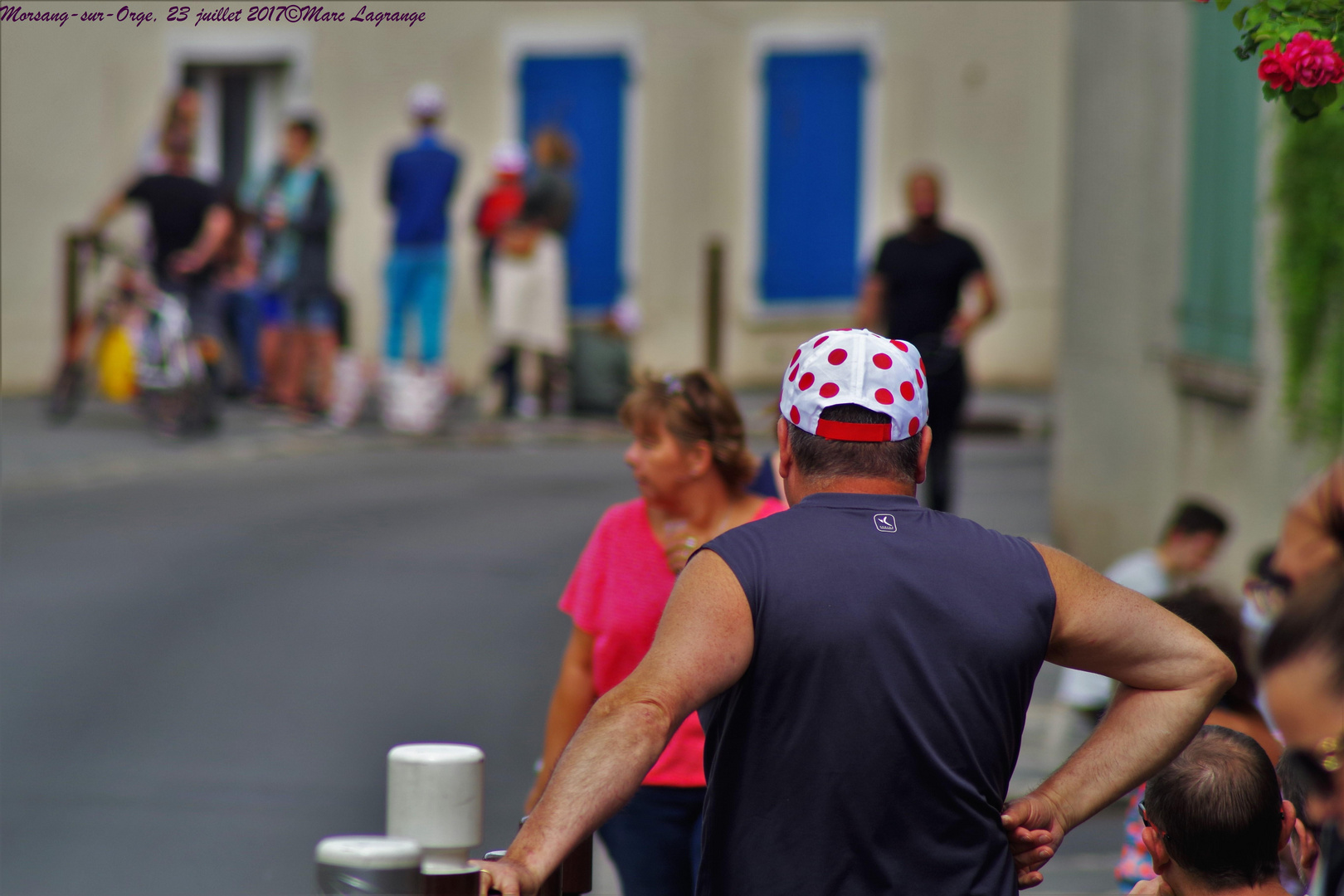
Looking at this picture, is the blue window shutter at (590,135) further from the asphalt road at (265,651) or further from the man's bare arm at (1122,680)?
the man's bare arm at (1122,680)

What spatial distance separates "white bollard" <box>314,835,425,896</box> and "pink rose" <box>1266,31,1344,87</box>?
2.00 metres

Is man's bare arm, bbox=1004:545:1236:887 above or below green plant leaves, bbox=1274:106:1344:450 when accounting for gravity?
below

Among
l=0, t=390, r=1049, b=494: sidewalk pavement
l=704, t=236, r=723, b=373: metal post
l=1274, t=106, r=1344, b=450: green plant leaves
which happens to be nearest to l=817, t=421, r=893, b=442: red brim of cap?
l=1274, t=106, r=1344, b=450: green plant leaves

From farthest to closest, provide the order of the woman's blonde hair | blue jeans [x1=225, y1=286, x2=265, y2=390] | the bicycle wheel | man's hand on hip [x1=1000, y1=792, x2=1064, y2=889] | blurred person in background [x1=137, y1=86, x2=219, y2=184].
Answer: blue jeans [x1=225, y1=286, x2=265, y2=390] < the bicycle wheel < blurred person in background [x1=137, y1=86, x2=219, y2=184] < the woman's blonde hair < man's hand on hip [x1=1000, y1=792, x2=1064, y2=889]

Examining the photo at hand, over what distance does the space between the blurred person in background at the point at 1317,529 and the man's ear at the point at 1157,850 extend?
0.47m

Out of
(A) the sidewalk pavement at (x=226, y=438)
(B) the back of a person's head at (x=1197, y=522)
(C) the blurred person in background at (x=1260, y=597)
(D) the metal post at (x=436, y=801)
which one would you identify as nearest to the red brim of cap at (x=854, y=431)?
(D) the metal post at (x=436, y=801)

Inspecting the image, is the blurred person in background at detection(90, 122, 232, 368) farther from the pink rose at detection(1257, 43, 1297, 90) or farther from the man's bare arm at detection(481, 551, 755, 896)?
the man's bare arm at detection(481, 551, 755, 896)

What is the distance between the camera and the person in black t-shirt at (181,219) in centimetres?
1370

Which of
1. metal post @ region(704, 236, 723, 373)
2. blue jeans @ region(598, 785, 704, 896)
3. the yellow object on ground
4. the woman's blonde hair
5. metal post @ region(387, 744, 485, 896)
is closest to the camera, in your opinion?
metal post @ region(387, 744, 485, 896)

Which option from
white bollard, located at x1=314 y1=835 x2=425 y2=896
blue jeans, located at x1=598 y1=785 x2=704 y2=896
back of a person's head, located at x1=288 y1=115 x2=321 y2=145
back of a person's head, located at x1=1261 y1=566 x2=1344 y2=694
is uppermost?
back of a person's head, located at x1=288 y1=115 x2=321 y2=145

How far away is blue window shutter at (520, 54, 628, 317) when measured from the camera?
18125 millimetres

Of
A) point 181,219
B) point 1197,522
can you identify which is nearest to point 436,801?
point 1197,522

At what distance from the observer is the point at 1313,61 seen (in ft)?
10.6

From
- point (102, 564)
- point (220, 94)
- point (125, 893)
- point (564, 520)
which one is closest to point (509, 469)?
point (564, 520)
